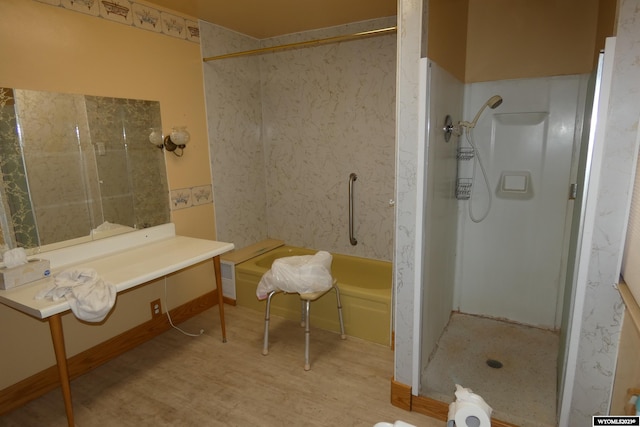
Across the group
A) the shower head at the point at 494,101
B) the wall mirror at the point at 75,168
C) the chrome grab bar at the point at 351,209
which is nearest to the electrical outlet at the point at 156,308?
the wall mirror at the point at 75,168

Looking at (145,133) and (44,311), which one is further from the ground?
(145,133)

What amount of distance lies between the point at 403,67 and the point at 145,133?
1.90m

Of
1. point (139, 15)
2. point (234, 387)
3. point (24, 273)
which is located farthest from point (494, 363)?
point (139, 15)

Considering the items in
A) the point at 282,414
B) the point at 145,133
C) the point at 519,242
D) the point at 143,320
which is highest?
the point at 145,133

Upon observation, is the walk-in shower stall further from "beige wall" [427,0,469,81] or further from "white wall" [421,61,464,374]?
"beige wall" [427,0,469,81]

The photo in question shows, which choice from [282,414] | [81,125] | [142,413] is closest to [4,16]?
[81,125]

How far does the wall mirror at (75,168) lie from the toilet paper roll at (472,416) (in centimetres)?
231

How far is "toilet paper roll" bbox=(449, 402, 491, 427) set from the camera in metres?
0.69

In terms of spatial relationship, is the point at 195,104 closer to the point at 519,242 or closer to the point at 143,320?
the point at 143,320

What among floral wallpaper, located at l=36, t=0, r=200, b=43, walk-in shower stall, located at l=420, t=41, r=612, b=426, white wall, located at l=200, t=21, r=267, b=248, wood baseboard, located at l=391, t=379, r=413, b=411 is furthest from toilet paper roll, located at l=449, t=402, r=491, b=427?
Result: white wall, located at l=200, t=21, r=267, b=248

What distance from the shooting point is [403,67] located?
66.2 inches

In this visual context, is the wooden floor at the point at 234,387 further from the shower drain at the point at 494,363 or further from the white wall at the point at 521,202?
the white wall at the point at 521,202

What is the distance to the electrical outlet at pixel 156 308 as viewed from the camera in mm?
2767

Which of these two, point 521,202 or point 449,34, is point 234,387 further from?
point 449,34
